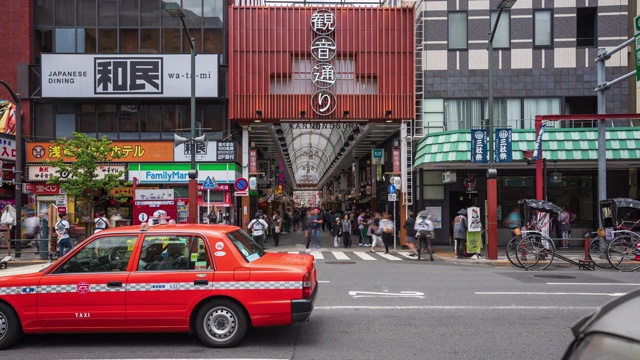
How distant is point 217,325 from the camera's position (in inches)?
271

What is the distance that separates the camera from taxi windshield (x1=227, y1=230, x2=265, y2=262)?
7.31 metres

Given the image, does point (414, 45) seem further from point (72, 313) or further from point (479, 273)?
point (72, 313)

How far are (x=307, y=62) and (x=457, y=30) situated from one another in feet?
22.8

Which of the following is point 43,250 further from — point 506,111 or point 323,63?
point 506,111

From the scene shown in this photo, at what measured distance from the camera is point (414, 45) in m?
25.1

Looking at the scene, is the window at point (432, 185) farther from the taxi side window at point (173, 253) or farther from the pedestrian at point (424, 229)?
the taxi side window at point (173, 253)

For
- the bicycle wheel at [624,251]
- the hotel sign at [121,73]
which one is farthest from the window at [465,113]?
the hotel sign at [121,73]

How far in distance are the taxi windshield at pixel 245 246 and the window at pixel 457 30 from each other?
19.2 m

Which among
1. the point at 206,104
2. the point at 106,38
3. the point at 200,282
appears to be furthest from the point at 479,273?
the point at 106,38

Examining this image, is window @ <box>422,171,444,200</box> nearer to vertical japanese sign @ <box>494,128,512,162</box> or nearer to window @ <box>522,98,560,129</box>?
vertical japanese sign @ <box>494,128,512,162</box>

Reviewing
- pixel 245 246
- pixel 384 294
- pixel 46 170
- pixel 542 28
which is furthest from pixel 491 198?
pixel 46 170

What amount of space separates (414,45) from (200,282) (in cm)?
2063

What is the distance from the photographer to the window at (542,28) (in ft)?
79.2

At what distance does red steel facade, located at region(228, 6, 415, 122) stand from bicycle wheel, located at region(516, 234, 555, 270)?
11162 millimetres
